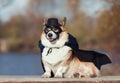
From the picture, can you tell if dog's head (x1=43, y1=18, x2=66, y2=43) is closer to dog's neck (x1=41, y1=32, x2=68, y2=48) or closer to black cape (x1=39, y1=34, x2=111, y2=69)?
dog's neck (x1=41, y1=32, x2=68, y2=48)

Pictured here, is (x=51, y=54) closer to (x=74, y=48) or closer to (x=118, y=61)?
(x=74, y=48)

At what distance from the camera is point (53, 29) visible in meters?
5.57

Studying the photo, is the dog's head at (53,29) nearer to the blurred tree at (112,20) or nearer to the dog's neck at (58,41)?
the dog's neck at (58,41)

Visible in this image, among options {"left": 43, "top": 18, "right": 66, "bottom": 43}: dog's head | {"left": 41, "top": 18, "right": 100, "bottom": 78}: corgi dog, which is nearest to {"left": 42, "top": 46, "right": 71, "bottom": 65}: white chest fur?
{"left": 41, "top": 18, "right": 100, "bottom": 78}: corgi dog

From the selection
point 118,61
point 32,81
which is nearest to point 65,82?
point 32,81

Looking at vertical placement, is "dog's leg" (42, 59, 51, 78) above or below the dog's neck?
below

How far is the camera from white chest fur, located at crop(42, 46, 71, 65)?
5527 millimetres

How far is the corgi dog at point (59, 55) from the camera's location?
218 inches

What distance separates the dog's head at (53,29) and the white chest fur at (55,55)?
108 millimetres

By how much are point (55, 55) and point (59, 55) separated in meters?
0.04

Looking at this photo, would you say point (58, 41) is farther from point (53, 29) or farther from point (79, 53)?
point (79, 53)

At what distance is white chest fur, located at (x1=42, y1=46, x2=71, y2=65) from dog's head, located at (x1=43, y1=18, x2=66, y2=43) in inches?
4.3

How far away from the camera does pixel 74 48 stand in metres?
5.61

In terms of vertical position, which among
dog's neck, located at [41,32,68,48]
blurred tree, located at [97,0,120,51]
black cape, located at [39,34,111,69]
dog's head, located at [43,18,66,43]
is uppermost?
dog's head, located at [43,18,66,43]
